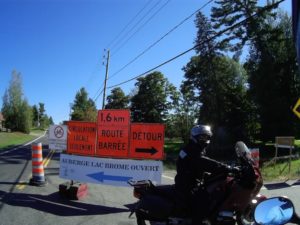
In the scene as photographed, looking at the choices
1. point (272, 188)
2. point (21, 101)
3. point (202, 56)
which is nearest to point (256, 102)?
point (202, 56)

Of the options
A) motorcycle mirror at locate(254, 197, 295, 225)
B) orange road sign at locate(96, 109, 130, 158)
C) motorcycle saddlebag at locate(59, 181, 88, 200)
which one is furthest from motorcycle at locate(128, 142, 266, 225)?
orange road sign at locate(96, 109, 130, 158)

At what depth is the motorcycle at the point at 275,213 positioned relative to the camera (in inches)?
153

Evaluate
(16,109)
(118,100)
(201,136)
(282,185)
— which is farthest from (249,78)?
(16,109)

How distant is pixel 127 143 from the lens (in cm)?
1097

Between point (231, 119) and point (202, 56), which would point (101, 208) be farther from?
point (202, 56)

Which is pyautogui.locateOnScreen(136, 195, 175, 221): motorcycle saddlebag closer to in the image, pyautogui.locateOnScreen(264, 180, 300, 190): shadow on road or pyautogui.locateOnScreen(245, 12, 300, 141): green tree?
pyautogui.locateOnScreen(264, 180, 300, 190): shadow on road

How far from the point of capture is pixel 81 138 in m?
11.8

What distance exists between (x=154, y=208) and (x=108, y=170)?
5093 mm

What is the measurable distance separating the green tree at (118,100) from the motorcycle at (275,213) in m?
81.1

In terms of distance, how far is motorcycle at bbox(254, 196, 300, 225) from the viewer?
388 cm

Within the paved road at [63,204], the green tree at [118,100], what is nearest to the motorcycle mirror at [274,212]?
the paved road at [63,204]

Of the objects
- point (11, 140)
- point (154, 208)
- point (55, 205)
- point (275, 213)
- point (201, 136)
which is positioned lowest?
point (55, 205)

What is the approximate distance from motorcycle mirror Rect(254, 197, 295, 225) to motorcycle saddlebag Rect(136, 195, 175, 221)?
2.23m

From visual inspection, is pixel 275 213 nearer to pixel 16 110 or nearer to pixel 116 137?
pixel 116 137
